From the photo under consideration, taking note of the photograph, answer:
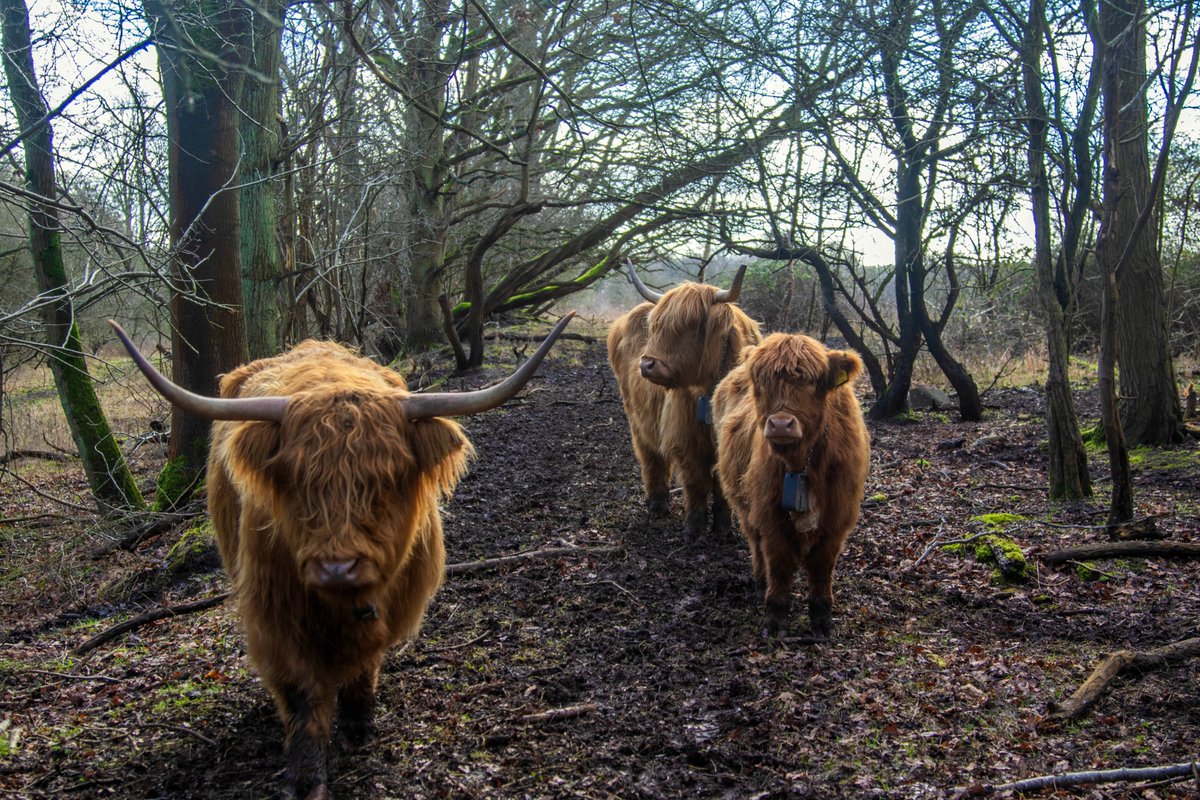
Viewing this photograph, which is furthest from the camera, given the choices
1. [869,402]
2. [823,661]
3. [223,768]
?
[869,402]

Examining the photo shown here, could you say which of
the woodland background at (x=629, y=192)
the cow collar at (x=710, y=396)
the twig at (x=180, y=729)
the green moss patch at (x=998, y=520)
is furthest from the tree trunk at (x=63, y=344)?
the green moss patch at (x=998, y=520)

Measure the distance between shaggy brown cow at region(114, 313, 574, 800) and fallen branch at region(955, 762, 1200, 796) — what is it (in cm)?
196

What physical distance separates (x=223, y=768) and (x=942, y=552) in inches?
156

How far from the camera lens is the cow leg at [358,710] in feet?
11.2

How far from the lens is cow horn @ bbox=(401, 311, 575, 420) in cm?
299

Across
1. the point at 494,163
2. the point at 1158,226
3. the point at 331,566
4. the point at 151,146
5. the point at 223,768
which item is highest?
the point at 494,163

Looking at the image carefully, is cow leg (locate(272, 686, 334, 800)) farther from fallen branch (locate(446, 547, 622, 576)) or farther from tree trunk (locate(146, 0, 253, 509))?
tree trunk (locate(146, 0, 253, 509))

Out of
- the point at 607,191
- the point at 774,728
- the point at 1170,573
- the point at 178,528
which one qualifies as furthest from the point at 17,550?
the point at 607,191

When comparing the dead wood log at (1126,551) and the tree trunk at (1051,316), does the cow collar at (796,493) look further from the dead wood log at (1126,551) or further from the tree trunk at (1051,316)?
the tree trunk at (1051,316)

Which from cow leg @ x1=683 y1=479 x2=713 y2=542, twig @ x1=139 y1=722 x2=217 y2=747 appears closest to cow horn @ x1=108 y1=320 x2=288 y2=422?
twig @ x1=139 y1=722 x2=217 y2=747

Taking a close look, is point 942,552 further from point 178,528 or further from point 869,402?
point 869,402

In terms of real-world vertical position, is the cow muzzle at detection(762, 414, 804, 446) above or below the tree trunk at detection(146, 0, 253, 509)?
below

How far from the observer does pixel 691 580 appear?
522 centimetres

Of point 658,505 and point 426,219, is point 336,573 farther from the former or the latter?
point 426,219
